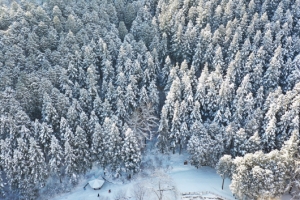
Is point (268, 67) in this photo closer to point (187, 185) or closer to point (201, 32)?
point (201, 32)

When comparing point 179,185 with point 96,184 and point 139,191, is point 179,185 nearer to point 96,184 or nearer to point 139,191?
point 139,191

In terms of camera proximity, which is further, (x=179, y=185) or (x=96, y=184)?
(x=179, y=185)

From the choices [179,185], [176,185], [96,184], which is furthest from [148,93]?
[96,184]

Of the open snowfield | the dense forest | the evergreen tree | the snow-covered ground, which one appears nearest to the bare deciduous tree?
the snow-covered ground

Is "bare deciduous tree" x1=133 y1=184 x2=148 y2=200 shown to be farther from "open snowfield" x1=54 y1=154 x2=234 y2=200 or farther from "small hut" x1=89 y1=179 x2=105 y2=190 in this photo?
"small hut" x1=89 y1=179 x2=105 y2=190

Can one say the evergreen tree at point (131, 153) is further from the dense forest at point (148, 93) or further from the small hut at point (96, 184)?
the small hut at point (96, 184)
